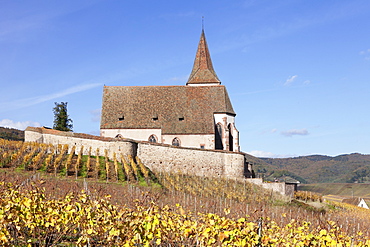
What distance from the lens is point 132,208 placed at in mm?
14312

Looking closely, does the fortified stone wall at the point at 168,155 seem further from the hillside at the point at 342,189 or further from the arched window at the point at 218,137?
the hillside at the point at 342,189

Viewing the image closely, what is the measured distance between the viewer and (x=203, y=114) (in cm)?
4466

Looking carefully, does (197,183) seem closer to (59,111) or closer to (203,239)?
(59,111)

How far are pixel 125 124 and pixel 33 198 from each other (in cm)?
3394

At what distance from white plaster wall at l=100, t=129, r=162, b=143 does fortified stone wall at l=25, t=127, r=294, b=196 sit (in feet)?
14.2

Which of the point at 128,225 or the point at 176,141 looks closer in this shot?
the point at 128,225

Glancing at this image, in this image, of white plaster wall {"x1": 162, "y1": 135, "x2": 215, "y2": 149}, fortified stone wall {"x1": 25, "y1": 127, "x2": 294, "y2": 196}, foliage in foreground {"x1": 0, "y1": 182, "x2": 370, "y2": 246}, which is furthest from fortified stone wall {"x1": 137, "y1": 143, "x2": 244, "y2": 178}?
foliage in foreground {"x1": 0, "y1": 182, "x2": 370, "y2": 246}

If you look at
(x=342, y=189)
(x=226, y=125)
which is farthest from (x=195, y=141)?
(x=342, y=189)

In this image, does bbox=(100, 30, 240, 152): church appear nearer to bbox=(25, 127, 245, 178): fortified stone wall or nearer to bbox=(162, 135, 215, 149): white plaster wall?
bbox=(162, 135, 215, 149): white plaster wall

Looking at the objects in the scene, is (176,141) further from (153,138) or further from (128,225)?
(128,225)

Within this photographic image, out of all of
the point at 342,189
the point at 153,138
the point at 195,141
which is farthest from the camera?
the point at 342,189

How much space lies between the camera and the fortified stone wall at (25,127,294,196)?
38.0 metres

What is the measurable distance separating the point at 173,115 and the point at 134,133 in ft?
14.0

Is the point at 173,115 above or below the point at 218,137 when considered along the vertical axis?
above
